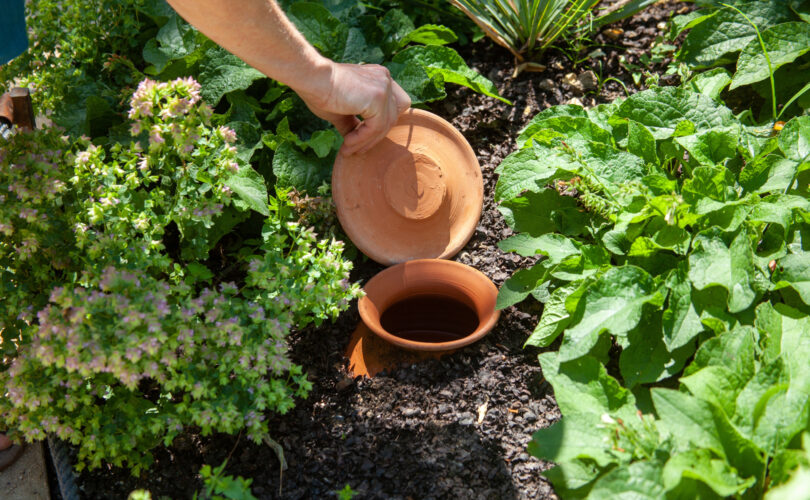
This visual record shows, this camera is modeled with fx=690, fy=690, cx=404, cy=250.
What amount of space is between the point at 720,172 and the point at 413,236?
1221mm

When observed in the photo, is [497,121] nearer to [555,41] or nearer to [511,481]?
[555,41]

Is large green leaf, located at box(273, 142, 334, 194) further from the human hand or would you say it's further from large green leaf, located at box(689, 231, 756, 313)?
large green leaf, located at box(689, 231, 756, 313)

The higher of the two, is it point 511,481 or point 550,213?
point 550,213

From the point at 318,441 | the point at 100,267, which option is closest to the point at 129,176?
the point at 100,267

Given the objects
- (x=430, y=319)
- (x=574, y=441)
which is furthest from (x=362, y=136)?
(x=574, y=441)

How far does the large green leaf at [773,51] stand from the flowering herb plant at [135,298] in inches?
79.5

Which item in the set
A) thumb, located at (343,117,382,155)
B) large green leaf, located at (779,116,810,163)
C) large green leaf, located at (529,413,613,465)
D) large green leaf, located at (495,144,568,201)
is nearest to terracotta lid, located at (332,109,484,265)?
thumb, located at (343,117,382,155)

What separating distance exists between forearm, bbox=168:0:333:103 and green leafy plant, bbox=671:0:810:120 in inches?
72.9

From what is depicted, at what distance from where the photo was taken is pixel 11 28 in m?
2.22

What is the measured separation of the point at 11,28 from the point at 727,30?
2.97 metres

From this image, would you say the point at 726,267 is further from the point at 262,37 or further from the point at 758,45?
the point at 262,37

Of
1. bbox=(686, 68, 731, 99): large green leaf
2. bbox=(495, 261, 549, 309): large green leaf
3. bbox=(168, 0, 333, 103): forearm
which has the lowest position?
bbox=(495, 261, 549, 309): large green leaf

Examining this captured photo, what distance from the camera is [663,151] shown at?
275cm

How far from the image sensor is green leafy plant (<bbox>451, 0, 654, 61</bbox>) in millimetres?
3377
